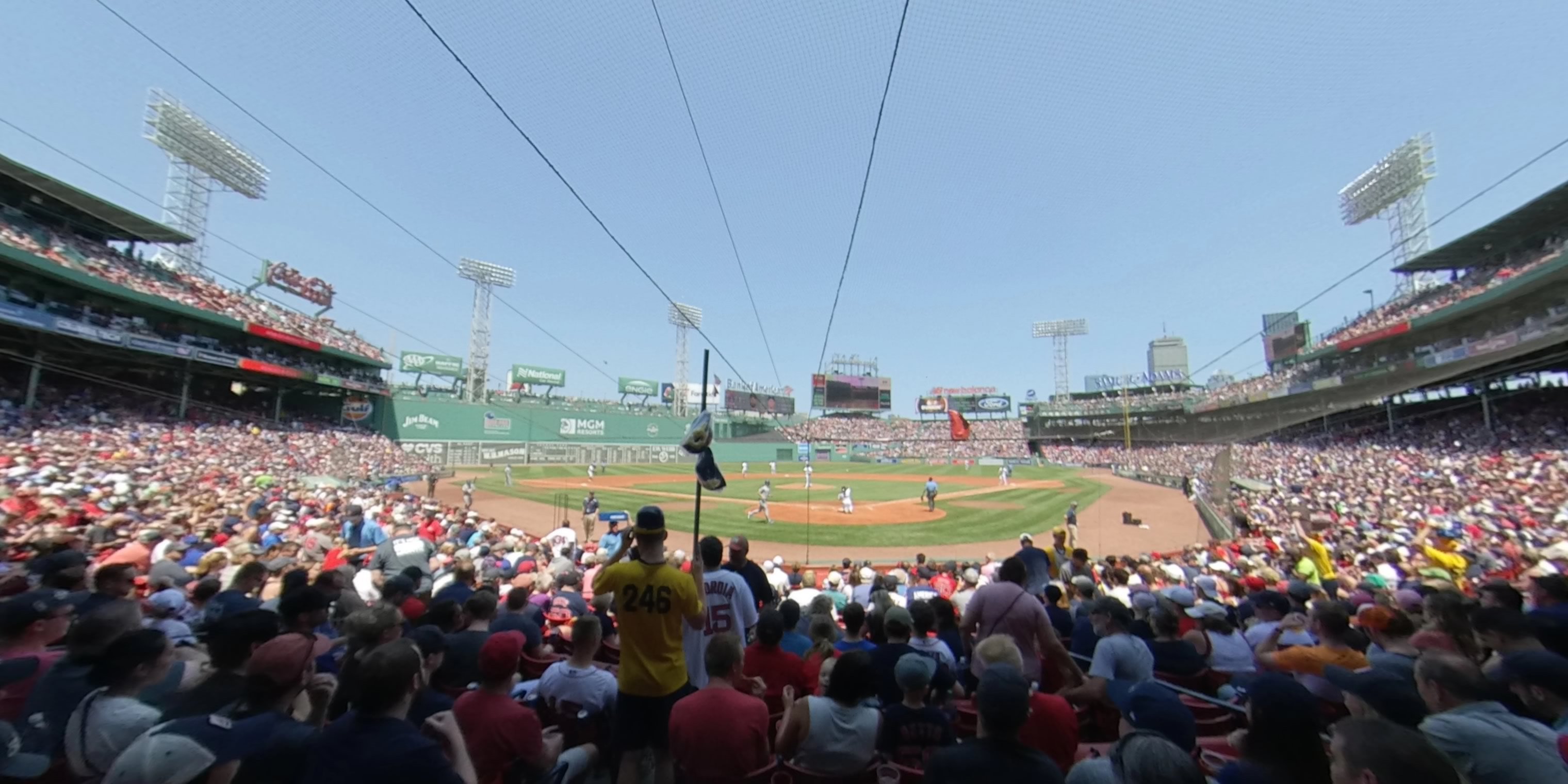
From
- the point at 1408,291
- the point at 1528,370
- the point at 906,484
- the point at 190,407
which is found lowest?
the point at 906,484

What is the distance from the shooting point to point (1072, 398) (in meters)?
91.0

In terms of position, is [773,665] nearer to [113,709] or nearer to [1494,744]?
[113,709]

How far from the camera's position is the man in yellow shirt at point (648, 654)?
3621 millimetres

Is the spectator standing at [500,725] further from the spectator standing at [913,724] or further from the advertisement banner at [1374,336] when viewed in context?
the advertisement banner at [1374,336]

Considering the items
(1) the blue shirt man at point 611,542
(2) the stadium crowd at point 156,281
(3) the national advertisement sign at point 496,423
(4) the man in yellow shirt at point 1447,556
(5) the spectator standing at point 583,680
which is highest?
(2) the stadium crowd at point 156,281

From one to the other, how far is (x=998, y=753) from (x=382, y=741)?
227 cm

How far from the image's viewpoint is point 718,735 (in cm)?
297

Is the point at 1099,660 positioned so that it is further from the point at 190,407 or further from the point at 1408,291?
the point at 1408,291

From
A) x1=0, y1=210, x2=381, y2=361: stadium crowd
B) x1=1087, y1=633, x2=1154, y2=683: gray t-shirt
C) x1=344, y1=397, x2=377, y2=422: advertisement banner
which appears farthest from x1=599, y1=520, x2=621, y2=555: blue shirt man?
x1=344, y1=397, x2=377, y2=422: advertisement banner

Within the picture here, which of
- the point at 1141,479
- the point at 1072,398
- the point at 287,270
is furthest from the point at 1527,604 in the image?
the point at 1072,398

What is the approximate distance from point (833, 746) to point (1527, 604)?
10.2m

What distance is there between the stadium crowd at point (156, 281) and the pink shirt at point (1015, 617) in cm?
4079

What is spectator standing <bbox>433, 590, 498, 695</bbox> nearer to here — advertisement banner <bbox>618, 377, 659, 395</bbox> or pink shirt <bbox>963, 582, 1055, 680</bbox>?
pink shirt <bbox>963, 582, 1055, 680</bbox>

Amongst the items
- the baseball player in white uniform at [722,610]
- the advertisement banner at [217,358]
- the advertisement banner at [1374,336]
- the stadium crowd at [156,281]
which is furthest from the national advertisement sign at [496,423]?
the advertisement banner at [1374,336]
